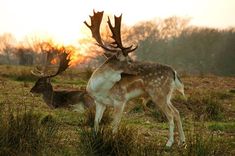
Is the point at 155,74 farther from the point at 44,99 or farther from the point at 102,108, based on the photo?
the point at 44,99

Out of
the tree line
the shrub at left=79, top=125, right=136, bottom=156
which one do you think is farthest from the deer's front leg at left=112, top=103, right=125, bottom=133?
the tree line

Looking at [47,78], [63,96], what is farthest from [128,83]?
[47,78]

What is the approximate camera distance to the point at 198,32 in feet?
170

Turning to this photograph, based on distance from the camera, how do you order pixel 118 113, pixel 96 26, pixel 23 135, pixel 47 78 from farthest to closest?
pixel 47 78, pixel 96 26, pixel 118 113, pixel 23 135

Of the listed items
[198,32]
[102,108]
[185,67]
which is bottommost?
[185,67]

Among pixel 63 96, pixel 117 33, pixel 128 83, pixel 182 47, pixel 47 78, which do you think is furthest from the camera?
pixel 182 47

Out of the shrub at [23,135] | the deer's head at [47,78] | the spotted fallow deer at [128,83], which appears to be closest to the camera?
the shrub at [23,135]

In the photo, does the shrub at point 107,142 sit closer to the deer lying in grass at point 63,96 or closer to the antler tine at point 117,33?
the antler tine at point 117,33

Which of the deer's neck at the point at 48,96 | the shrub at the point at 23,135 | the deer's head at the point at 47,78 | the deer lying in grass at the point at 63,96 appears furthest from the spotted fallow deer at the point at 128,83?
the deer's head at the point at 47,78

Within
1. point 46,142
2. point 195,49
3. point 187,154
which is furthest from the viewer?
point 195,49

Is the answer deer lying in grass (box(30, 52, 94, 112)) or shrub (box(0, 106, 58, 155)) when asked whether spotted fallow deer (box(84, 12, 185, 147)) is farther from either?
deer lying in grass (box(30, 52, 94, 112))

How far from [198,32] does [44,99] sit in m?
39.8

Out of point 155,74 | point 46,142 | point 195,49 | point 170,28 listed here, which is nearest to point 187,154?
point 46,142

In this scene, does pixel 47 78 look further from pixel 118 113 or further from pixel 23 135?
pixel 23 135
